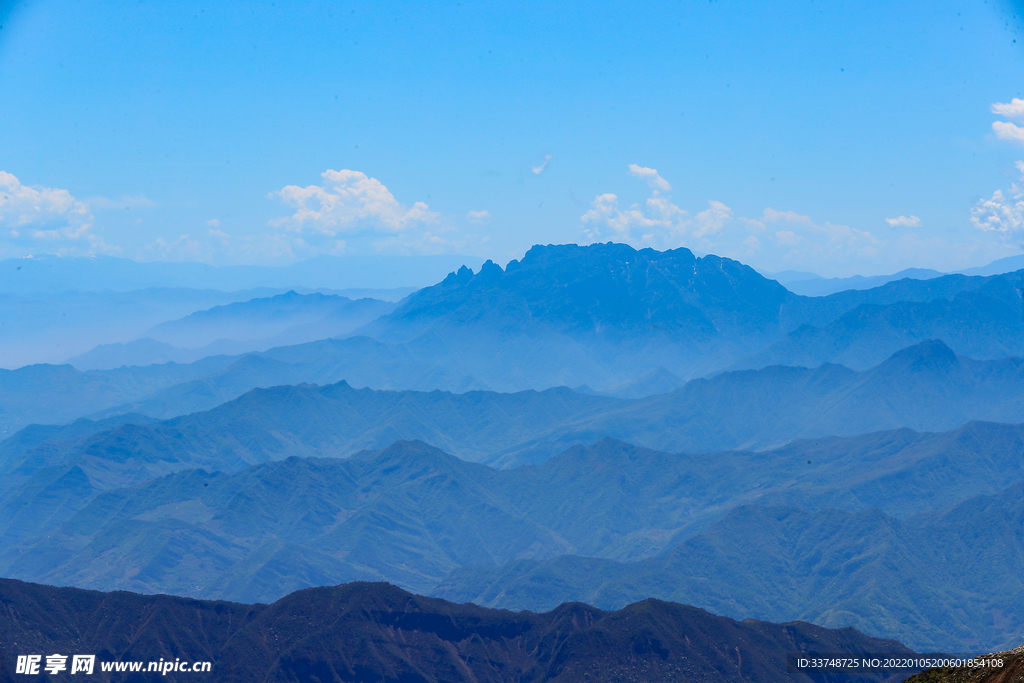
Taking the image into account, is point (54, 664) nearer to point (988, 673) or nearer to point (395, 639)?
point (395, 639)

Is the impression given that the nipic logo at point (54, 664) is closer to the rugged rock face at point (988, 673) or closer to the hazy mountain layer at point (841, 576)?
the rugged rock face at point (988, 673)

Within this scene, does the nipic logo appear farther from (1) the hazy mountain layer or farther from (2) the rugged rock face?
(1) the hazy mountain layer

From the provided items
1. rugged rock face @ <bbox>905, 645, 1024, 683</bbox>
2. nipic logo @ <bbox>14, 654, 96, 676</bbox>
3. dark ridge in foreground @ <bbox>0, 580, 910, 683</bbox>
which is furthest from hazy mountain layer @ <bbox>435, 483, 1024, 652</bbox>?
rugged rock face @ <bbox>905, 645, 1024, 683</bbox>

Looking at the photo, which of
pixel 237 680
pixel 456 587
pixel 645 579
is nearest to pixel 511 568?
pixel 456 587

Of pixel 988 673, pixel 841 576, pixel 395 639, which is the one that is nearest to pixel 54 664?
pixel 395 639

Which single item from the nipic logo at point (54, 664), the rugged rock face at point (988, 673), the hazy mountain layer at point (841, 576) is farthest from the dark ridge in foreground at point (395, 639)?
the hazy mountain layer at point (841, 576)

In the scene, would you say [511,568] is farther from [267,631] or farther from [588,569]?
[267,631]
